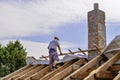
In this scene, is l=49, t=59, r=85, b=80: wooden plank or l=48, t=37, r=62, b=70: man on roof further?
l=48, t=37, r=62, b=70: man on roof

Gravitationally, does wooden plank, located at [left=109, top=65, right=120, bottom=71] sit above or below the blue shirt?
below

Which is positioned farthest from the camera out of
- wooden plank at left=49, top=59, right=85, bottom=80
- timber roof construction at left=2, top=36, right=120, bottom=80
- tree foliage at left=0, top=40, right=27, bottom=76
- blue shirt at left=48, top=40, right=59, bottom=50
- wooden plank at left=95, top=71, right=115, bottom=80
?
tree foliage at left=0, top=40, right=27, bottom=76

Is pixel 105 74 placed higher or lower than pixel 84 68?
lower

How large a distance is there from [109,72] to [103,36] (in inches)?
91.4

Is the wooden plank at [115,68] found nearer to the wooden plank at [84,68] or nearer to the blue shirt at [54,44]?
the wooden plank at [84,68]

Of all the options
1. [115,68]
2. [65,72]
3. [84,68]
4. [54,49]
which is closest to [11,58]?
[54,49]

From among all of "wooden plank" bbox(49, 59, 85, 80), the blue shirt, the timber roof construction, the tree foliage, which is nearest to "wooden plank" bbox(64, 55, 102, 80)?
the timber roof construction

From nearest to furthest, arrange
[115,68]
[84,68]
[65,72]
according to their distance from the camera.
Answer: [115,68] → [84,68] → [65,72]

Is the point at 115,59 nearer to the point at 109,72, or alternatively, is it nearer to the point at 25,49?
the point at 109,72

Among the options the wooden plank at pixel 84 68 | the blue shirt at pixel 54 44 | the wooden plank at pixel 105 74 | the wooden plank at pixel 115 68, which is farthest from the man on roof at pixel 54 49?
the wooden plank at pixel 105 74

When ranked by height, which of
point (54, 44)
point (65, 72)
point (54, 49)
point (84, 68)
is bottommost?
point (65, 72)

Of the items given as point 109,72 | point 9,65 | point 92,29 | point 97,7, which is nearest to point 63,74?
point 109,72

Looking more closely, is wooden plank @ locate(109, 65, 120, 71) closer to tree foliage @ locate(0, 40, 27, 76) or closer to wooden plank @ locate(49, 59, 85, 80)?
wooden plank @ locate(49, 59, 85, 80)

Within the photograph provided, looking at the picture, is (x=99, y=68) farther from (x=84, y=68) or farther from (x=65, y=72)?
(x=65, y=72)
